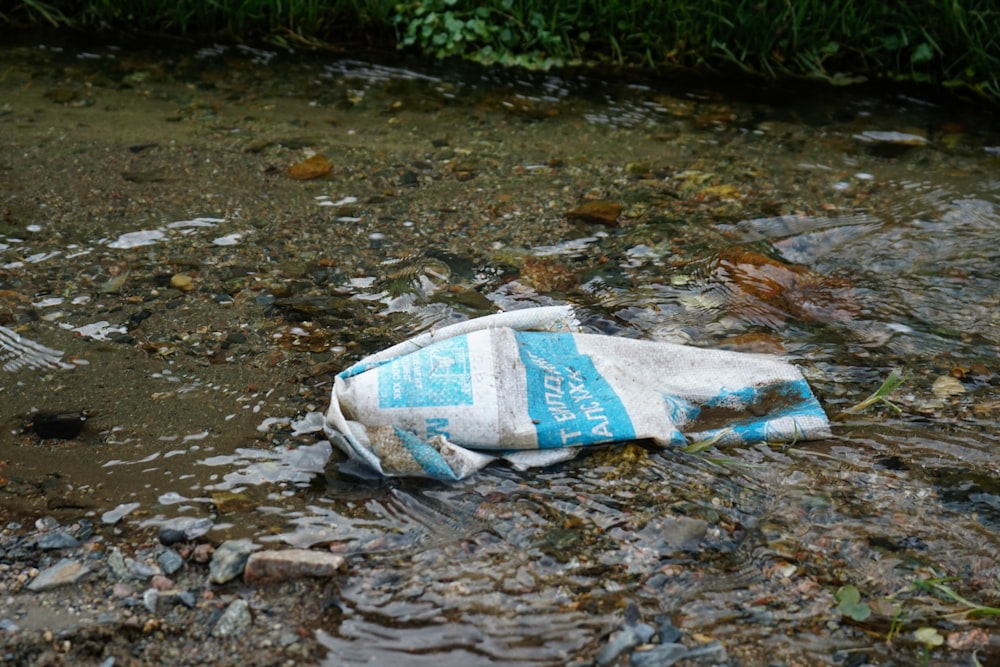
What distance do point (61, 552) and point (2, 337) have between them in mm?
987

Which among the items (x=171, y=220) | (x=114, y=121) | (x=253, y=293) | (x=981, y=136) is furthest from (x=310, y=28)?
(x=981, y=136)

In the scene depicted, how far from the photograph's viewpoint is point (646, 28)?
4.86 meters

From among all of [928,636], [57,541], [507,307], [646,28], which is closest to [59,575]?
[57,541]

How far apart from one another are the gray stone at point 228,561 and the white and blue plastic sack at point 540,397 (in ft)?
1.14

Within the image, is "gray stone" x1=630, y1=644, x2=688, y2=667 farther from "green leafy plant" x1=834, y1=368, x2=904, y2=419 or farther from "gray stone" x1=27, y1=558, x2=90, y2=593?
"gray stone" x1=27, y1=558, x2=90, y2=593

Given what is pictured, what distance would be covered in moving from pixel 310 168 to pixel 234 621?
239cm

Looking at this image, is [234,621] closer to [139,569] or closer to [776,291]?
[139,569]

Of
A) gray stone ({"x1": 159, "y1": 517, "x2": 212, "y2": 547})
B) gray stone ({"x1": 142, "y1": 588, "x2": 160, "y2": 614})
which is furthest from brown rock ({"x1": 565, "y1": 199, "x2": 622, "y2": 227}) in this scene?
gray stone ({"x1": 142, "y1": 588, "x2": 160, "y2": 614})

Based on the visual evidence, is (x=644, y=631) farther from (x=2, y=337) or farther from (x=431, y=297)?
(x=2, y=337)

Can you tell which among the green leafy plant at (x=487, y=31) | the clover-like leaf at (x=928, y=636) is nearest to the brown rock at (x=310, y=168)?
the green leafy plant at (x=487, y=31)

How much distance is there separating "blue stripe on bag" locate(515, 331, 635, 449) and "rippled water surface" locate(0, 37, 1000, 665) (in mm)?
69

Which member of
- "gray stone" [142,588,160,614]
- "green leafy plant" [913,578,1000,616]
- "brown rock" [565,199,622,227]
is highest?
"brown rock" [565,199,622,227]

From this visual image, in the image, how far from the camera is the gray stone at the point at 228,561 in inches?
78.2

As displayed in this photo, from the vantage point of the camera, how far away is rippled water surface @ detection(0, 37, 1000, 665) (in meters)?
2.01
